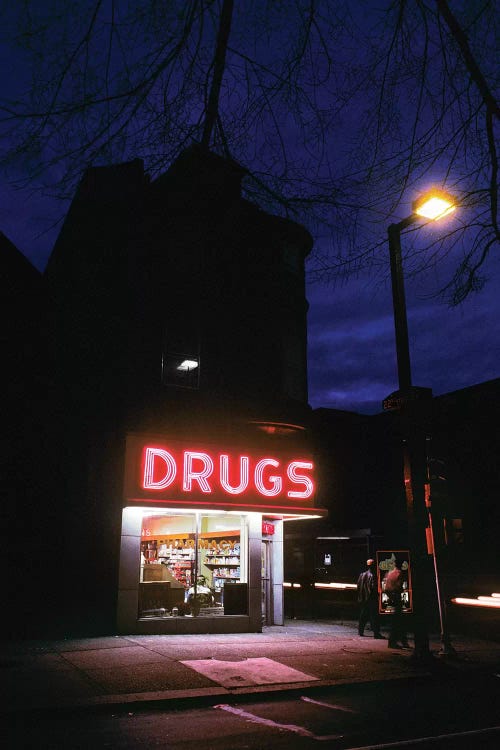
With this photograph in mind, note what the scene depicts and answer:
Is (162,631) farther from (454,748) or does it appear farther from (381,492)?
(381,492)

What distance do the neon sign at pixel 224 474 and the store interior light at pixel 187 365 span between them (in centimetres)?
266

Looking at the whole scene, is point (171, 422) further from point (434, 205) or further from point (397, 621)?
point (434, 205)

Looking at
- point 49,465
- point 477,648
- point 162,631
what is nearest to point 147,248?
point 49,465

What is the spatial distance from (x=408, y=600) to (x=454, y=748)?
9420 millimetres

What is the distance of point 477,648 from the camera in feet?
43.2

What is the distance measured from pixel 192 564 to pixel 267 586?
2.74 m

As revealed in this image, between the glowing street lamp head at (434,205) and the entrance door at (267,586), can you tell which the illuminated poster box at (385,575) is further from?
the glowing street lamp head at (434,205)

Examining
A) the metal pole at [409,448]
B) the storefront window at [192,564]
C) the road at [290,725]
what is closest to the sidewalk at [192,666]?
the road at [290,725]

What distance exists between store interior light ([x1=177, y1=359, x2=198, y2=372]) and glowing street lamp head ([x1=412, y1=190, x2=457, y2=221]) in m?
8.68

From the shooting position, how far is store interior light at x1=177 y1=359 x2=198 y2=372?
1642 centimetres

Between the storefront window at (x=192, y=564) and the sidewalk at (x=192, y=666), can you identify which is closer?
the sidewalk at (x=192, y=666)

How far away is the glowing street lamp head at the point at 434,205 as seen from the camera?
799 centimetres

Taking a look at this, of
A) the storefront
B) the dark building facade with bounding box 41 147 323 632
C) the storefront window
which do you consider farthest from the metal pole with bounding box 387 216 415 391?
the storefront window

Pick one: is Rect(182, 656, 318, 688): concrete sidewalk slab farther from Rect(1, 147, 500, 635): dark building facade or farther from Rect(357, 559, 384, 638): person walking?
Rect(357, 559, 384, 638): person walking
